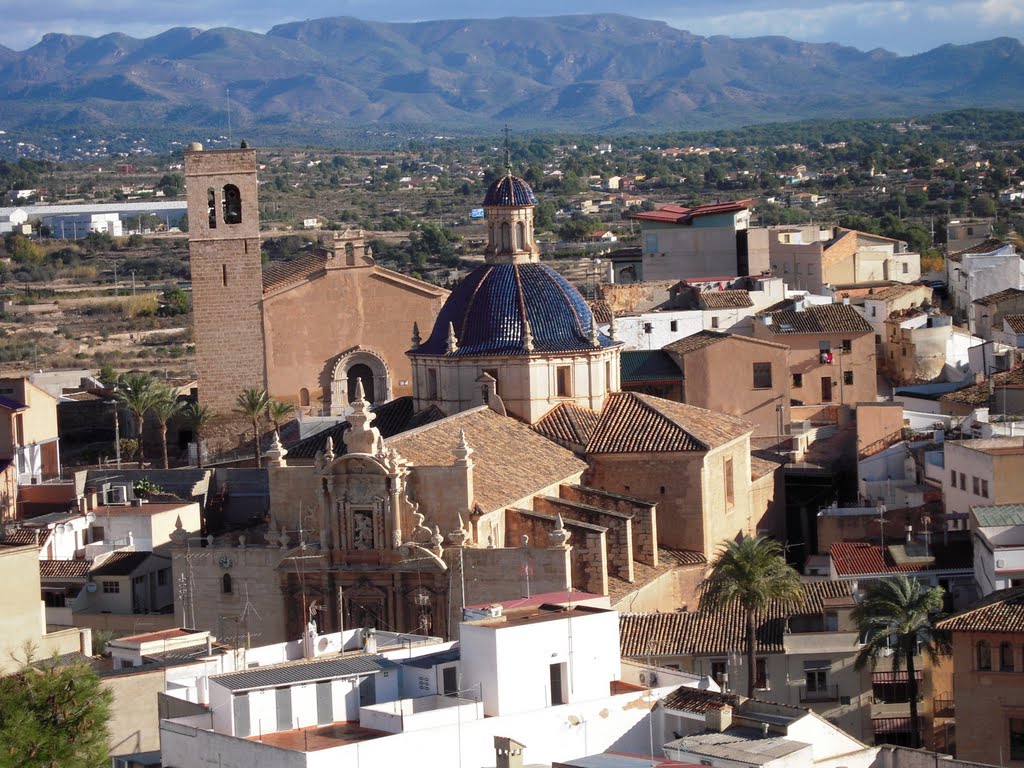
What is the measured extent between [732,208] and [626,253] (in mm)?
6662

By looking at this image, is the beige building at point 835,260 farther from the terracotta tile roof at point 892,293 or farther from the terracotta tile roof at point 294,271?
the terracotta tile roof at point 294,271

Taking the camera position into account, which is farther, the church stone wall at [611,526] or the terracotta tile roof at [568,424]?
the terracotta tile roof at [568,424]

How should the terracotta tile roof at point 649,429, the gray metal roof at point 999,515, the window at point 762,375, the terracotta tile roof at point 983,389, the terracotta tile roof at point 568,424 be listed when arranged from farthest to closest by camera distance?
the window at point 762,375 → the terracotta tile roof at point 983,389 → the terracotta tile roof at point 568,424 → the terracotta tile roof at point 649,429 → the gray metal roof at point 999,515

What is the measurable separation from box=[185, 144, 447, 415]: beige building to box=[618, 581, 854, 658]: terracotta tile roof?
20.4 metres

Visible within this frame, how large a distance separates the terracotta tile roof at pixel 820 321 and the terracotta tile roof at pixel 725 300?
6.44ft

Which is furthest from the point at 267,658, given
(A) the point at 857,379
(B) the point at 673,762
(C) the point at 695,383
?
(A) the point at 857,379

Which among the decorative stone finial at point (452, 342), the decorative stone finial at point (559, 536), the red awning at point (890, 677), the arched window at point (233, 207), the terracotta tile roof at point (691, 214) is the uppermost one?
the arched window at point (233, 207)

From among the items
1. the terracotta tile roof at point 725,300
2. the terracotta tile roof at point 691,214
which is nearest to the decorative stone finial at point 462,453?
the terracotta tile roof at point 725,300

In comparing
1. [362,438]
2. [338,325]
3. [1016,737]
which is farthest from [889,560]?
[338,325]

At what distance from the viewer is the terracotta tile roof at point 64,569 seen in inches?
1560

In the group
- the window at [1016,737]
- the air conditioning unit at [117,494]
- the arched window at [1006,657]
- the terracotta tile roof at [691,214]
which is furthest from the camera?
the terracotta tile roof at [691,214]

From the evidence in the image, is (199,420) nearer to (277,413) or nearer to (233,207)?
(277,413)

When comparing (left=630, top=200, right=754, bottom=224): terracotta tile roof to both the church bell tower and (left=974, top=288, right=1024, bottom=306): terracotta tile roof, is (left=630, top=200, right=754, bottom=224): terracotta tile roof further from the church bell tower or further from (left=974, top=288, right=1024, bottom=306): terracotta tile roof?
the church bell tower

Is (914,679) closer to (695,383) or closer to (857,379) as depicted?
(695,383)
